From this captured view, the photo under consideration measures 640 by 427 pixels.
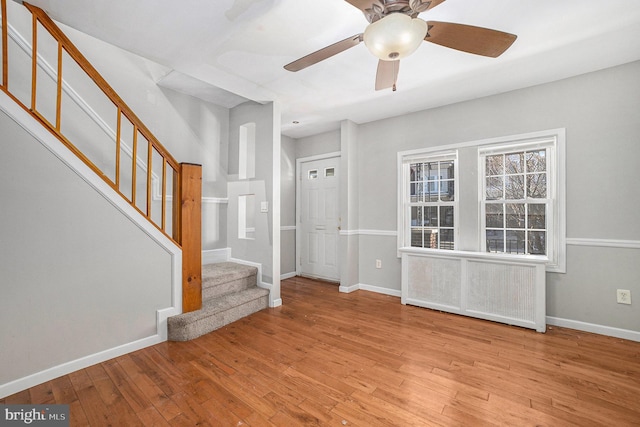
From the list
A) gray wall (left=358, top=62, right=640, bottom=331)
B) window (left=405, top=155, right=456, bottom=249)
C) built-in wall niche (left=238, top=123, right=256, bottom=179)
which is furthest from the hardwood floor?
built-in wall niche (left=238, top=123, right=256, bottom=179)

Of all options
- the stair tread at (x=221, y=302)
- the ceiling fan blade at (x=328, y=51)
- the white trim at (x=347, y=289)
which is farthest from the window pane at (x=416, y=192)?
the ceiling fan blade at (x=328, y=51)

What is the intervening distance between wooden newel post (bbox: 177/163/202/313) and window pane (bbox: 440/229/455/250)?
3.03 meters

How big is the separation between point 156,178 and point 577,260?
4.84 metres

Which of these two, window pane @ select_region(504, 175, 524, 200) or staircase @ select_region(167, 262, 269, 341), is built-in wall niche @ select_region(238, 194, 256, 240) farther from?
window pane @ select_region(504, 175, 524, 200)

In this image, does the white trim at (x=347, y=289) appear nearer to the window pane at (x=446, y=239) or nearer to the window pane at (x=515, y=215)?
the window pane at (x=446, y=239)

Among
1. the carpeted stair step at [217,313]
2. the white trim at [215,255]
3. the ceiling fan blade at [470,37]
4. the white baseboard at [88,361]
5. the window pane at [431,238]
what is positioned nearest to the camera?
the ceiling fan blade at [470,37]

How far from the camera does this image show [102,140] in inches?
122

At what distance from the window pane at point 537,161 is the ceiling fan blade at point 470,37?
6.03 feet

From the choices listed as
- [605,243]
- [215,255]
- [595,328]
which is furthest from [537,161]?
[215,255]

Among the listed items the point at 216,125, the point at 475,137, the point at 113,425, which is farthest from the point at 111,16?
the point at 475,137

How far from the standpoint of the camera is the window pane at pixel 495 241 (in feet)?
11.2

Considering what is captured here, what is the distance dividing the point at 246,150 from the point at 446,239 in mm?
3102

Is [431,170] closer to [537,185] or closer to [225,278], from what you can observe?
[537,185]

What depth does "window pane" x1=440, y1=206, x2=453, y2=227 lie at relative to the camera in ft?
12.3
